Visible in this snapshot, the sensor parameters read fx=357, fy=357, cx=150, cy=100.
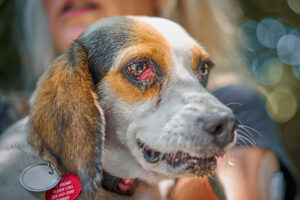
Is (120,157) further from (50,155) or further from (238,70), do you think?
(238,70)

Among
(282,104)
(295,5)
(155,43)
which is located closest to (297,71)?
(282,104)

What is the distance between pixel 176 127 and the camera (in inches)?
69.6

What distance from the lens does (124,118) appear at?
200cm

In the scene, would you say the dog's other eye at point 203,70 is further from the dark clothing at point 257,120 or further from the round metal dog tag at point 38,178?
the round metal dog tag at point 38,178

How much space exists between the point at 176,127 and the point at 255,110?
1.19 metres

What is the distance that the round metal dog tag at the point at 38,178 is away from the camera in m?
1.71

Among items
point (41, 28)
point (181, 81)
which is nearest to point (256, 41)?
point (41, 28)

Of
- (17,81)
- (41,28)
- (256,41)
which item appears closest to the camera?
(41,28)

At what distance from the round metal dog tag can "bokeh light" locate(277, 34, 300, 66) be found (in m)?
6.16

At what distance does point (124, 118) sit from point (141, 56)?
36 centimetres

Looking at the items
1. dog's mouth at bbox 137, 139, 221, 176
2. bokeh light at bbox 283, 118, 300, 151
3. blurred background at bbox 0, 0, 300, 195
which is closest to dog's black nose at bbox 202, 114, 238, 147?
dog's mouth at bbox 137, 139, 221, 176

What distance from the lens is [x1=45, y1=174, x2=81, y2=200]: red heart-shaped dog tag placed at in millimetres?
1745

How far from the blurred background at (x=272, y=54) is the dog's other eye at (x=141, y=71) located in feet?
11.8

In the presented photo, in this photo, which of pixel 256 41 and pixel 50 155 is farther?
pixel 256 41
